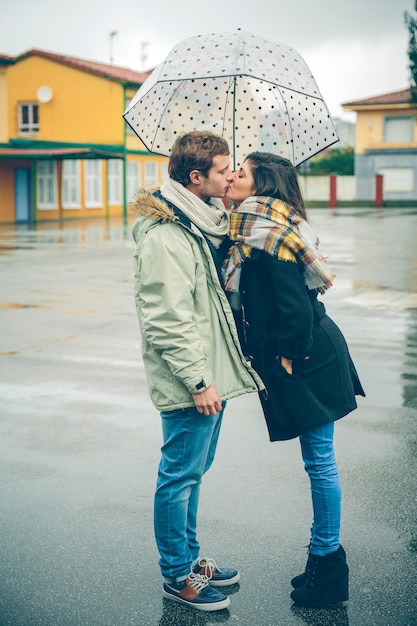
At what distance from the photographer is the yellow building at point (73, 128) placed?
38.3 m

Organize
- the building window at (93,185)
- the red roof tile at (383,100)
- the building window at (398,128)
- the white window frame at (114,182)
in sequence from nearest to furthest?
the building window at (93,185) < the white window frame at (114,182) < the building window at (398,128) < the red roof tile at (383,100)

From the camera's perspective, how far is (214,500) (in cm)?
443

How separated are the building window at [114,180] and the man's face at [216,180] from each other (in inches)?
1526

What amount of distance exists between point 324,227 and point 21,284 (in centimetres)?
1620

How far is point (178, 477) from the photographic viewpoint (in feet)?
11.0

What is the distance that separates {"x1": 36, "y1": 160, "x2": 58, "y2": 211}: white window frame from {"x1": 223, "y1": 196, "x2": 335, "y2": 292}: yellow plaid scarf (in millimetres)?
34911

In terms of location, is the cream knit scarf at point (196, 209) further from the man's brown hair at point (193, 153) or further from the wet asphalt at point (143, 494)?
the wet asphalt at point (143, 494)

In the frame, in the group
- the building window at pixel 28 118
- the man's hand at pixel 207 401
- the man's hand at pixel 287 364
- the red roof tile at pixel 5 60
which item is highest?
the red roof tile at pixel 5 60

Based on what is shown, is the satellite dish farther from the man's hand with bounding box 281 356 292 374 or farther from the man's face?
the man's hand with bounding box 281 356 292 374

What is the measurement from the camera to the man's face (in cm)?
331

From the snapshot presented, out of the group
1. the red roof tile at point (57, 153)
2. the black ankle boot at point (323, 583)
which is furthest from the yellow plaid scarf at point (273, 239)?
the red roof tile at point (57, 153)

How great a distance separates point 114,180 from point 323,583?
39.6m

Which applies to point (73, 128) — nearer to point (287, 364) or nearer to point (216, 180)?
point (216, 180)

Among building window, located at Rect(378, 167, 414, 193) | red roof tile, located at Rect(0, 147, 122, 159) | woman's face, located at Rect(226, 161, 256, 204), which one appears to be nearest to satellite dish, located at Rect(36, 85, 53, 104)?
red roof tile, located at Rect(0, 147, 122, 159)
